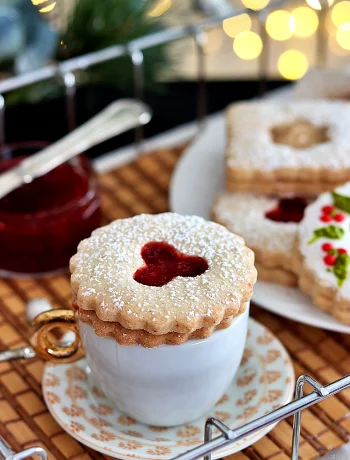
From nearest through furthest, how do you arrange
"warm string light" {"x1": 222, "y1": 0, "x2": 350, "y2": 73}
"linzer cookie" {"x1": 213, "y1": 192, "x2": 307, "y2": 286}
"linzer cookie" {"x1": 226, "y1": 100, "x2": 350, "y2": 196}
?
"linzer cookie" {"x1": 213, "y1": 192, "x2": 307, "y2": 286} → "linzer cookie" {"x1": 226, "y1": 100, "x2": 350, "y2": 196} → "warm string light" {"x1": 222, "y1": 0, "x2": 350, "y2": 73}

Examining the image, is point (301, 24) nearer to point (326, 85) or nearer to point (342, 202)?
point (326, 85)

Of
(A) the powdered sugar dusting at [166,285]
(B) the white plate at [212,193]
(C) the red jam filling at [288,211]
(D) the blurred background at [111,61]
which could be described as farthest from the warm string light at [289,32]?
(A) the powdered sugar dusting at [166,285]

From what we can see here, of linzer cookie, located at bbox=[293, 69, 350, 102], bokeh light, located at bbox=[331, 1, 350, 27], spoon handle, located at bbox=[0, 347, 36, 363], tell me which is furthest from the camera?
bokeh light, located at bbox=[331, 1, 350, 27]

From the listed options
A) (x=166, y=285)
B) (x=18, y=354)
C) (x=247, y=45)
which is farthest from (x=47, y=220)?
(x=247, y=45)

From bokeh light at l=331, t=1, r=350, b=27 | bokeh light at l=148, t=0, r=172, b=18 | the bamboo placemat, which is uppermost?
bokeh light at l=148, t=0, r=172, b=18

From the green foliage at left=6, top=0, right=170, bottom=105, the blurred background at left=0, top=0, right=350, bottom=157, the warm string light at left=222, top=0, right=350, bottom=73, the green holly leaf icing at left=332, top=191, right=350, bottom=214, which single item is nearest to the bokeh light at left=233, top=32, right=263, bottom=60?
the warm string light at left=222, top=0, right=350, bottom=73

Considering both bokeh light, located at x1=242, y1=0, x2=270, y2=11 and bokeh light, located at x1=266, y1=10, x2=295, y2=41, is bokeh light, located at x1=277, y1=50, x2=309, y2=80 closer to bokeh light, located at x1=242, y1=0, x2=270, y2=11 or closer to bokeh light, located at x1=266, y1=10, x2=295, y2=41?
bokeh light, located at x1=266, y1=10, x2=295, y2=41

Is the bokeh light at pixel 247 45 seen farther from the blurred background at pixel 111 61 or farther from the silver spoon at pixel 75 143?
the silver spoon at pixel 75 143
